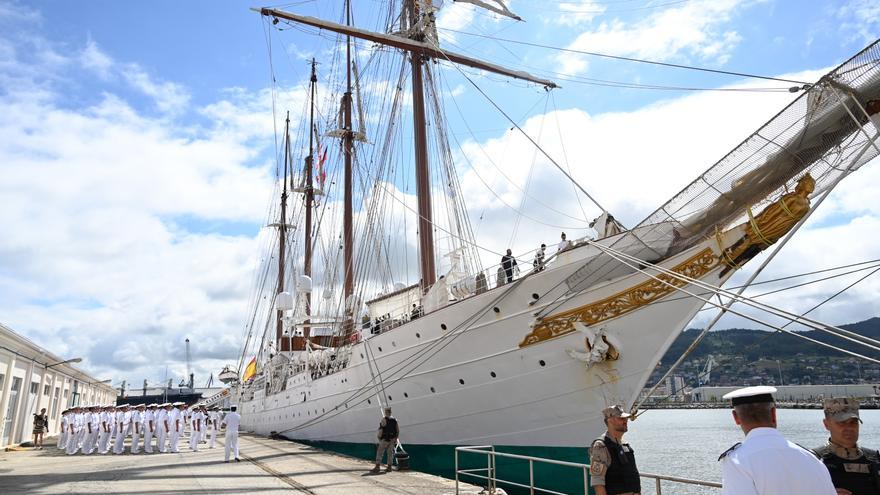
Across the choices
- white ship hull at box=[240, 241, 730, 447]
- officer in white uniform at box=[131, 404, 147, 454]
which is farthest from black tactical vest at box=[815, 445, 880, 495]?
officer in white uniform at box=[131, 404, 147, 454]

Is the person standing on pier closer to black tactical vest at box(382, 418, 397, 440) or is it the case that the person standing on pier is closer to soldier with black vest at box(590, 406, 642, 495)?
black tactical vest at box(382, 418, 397, 440)

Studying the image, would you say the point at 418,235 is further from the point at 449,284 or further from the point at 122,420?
the point at 122,420

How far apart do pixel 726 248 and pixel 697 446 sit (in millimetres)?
30477

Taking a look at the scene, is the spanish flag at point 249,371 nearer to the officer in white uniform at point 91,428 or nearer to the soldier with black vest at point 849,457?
the officer in white uniform at point 91,428

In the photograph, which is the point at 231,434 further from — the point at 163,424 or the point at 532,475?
the point at 532,475

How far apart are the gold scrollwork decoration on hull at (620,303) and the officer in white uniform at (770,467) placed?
7052mm

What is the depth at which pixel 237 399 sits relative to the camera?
38.7 meters

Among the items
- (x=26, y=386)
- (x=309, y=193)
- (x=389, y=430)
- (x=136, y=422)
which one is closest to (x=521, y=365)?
(x=389, y=430)

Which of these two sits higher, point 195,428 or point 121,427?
point 121,427

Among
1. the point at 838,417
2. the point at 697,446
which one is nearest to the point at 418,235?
the point at 838,417

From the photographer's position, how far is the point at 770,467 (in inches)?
77.5

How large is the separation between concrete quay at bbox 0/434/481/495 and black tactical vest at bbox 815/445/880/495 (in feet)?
19.7

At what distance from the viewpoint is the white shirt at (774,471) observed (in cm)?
194

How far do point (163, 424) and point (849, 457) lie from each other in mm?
18537
